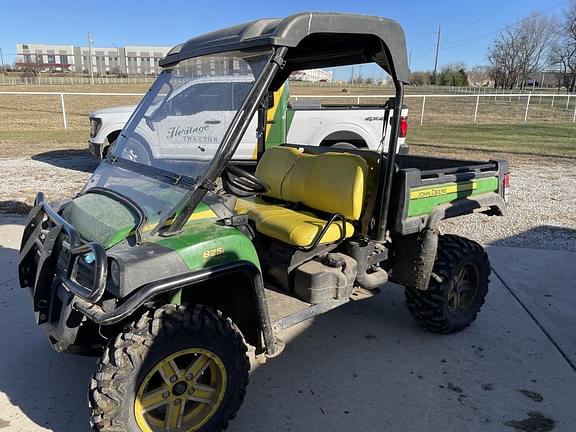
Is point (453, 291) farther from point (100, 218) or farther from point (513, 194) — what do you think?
point (513, 194)

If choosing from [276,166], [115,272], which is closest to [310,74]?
[276,166]

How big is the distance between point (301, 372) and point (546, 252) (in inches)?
142

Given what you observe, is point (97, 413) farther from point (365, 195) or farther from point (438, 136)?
point (438, 136)

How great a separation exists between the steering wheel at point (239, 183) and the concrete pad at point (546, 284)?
248cm

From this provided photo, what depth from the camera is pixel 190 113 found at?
114 inches

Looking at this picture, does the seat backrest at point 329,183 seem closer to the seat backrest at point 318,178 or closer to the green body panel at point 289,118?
the seat backrest at point 318,178

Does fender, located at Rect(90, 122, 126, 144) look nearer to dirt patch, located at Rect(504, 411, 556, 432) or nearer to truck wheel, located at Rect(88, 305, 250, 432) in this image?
truck wheel, located at Rect(88, 305, 250, 432)

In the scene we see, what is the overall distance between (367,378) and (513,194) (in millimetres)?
6117

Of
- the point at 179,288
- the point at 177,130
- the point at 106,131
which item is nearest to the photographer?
the point at 179,288

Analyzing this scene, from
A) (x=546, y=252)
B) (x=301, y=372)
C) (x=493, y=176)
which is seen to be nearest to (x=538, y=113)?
(x=546, y=252)

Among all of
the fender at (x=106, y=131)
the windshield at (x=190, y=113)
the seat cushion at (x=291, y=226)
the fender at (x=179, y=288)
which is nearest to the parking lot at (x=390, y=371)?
the fender at (x=179, y=288)

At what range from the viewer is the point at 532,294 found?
4301mm

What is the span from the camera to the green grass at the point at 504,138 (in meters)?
13.6

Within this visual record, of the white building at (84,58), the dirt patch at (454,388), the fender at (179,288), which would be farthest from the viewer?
the white building at (84,58)
